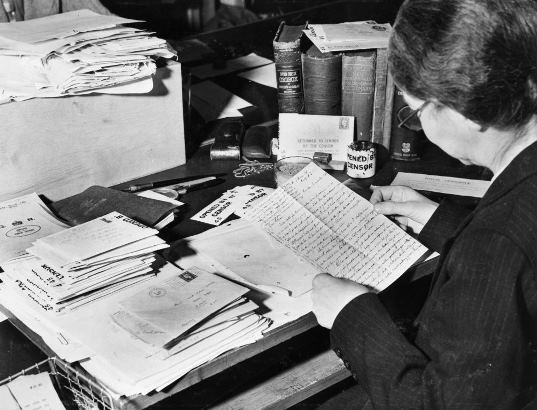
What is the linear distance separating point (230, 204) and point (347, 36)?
56 cm

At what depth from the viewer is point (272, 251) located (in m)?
1.35

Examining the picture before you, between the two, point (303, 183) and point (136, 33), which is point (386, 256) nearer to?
point (303, 183)

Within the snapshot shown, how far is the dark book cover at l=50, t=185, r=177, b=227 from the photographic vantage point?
1.43 meters

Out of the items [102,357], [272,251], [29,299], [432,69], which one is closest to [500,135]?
[432,69]

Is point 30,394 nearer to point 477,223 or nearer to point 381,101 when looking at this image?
point 477,223

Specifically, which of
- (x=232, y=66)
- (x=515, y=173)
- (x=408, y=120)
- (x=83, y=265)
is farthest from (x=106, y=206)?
(x=232, y=66)

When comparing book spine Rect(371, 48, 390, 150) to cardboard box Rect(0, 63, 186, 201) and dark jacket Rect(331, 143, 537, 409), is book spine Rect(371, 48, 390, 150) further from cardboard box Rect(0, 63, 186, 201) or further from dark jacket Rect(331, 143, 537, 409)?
dark jacket Rect(331, 143, 537, 409)

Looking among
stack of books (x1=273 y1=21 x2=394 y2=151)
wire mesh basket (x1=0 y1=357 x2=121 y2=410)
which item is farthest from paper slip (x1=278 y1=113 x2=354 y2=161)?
wire mesh basket (x1=0 y1=357 x2=121 y2=410)

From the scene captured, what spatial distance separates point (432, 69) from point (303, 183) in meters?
0.65

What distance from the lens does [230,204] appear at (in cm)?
155

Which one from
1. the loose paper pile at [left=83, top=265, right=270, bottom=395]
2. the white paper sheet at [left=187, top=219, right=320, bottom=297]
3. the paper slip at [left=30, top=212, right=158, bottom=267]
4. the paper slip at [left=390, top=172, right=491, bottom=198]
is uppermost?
the paper slip at [left=30, top=212, right=158, bottom=267]

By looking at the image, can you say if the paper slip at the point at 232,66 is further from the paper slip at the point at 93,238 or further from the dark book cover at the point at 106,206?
the paper slip at the point at 93,238

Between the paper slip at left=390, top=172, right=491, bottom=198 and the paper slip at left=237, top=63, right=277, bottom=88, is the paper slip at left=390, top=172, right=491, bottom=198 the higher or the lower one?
the lower one

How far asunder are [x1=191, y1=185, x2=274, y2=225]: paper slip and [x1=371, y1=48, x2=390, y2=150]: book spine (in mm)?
365
